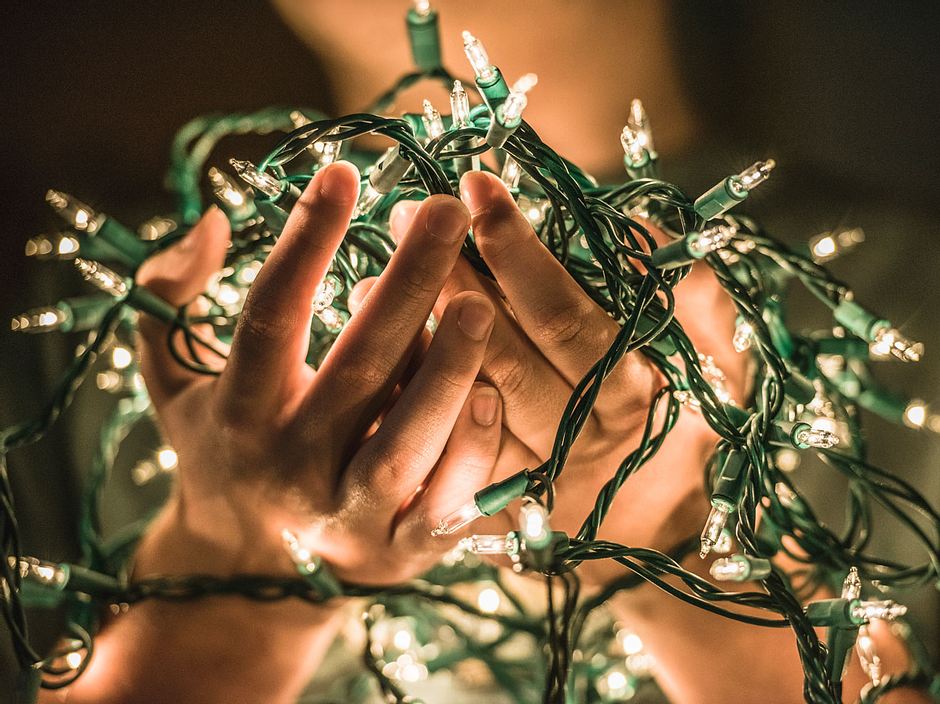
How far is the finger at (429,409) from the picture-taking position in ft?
1.65

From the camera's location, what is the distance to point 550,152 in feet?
1.64

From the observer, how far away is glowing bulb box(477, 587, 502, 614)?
78 cm

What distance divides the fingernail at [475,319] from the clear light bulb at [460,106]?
0.13 meters

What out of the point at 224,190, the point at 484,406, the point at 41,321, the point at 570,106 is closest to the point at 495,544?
the point at 484,406

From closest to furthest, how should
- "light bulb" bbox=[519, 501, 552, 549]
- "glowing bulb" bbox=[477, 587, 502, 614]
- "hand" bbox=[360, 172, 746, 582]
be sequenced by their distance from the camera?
"light bulb" bbox=[519, 501, 552, 549]
"hand" bbox=[360, 172, 746, 582]
"glowing bulb" bbox=[477, 587, 502, 614]

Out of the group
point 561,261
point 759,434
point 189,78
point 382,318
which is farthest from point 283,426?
point 189,78

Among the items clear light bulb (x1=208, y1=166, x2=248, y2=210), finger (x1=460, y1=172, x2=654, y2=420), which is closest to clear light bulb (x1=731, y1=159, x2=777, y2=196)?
finger (x1=460, y1=172, x2=654, y2=420)

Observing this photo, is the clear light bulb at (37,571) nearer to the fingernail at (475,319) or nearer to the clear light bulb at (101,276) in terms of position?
the clear light bulb at (101,276)

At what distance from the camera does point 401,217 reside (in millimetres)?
552

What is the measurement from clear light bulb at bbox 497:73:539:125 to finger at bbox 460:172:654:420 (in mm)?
67

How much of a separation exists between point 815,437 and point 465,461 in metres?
0.27

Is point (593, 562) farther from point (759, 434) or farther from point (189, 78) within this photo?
point (189, 78)

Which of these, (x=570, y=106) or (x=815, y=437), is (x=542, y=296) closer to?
(x=815, y=437)

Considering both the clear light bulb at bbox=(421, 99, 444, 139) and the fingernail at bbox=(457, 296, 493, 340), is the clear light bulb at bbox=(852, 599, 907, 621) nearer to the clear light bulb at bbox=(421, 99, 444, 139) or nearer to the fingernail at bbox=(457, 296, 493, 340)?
the fingernail at bbox=(457, 296, 493, 340)
